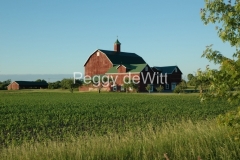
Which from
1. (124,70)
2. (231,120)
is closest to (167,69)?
(124,70)

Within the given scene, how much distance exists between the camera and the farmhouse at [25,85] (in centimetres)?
9086

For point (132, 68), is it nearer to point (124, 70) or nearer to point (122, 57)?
point (124, 70)

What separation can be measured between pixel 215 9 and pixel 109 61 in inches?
2317

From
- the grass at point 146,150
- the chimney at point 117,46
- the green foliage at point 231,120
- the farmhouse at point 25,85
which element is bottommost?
the grass at point 146,150

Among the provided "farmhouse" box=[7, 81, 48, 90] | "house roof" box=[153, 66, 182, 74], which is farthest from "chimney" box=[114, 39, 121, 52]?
"farmhouse" box=[7, 81, 48, 90]

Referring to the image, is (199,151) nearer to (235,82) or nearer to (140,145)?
(140,145)

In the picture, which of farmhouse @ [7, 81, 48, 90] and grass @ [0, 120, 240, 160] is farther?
farmhouse @ [7, 81, 48, 90]

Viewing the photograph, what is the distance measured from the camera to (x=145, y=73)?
58.4m

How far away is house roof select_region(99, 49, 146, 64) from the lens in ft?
217

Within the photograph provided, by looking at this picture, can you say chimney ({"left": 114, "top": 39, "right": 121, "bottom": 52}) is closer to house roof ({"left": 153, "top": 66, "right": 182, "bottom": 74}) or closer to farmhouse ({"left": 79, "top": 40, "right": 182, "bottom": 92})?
farmhouse ({"left": 79, "top": 40, "right": 182, "bottom": 92})

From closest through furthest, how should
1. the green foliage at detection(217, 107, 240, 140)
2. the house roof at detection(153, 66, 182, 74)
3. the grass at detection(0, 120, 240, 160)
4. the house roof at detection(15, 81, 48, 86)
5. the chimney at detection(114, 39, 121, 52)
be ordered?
1. the green foliage at detection(217, 107, 240, 140)
2. the grass at detection(0, 120, 240, 160)
3. the house roof at detection(153, 66, 182, 74)
4. the chimney at detection(114, 39, 121, 52)
5. the house roof at detection(15, 81, 48, 86)

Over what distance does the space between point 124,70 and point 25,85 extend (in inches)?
1813

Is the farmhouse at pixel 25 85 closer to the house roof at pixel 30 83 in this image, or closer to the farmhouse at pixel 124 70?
the house roof at pixel 30 83

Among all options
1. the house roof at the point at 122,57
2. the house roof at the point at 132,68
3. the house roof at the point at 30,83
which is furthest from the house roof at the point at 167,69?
the house roof at the point at 30,83
